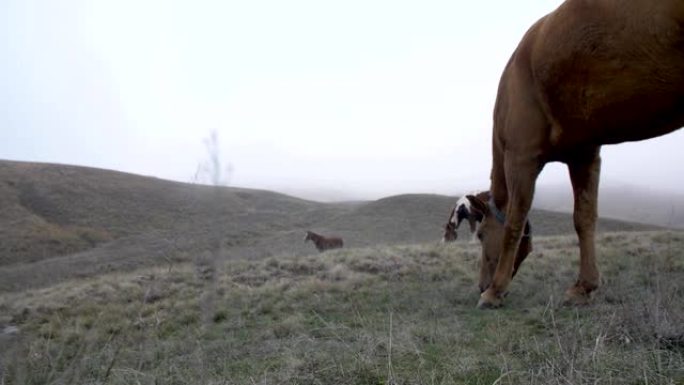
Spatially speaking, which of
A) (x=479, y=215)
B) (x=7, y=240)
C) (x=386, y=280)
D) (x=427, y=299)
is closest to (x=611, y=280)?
(x=479, y=215)

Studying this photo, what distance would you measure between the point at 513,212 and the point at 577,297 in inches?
40.0

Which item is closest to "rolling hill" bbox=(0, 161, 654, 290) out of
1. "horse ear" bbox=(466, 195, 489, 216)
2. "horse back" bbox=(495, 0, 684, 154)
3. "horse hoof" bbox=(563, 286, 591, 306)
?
"horse ear" bbox=(466, 195, 489, 216)

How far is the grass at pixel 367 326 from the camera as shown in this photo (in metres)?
2.96

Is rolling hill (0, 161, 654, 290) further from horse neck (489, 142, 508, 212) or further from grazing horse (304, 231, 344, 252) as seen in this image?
horse neck (489, 142, 508, 212)

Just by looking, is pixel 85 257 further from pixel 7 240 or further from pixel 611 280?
pixel 611 280

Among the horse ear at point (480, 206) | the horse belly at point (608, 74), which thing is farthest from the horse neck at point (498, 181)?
the horse belly at point (608, 74)

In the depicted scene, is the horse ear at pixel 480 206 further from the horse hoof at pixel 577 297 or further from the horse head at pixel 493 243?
the horse hoof at pixel 577 297

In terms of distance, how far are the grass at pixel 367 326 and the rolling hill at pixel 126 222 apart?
874 cm

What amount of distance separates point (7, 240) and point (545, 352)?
43535mm

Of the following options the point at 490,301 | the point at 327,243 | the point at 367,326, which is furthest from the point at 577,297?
the point at 327,243

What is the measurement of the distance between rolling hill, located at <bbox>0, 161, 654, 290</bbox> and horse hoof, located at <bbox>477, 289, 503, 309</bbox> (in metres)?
12.5

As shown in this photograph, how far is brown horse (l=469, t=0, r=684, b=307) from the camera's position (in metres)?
3.88

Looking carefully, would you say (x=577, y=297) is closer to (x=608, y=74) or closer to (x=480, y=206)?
(x=480, y=206)

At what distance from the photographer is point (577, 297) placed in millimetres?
5336
